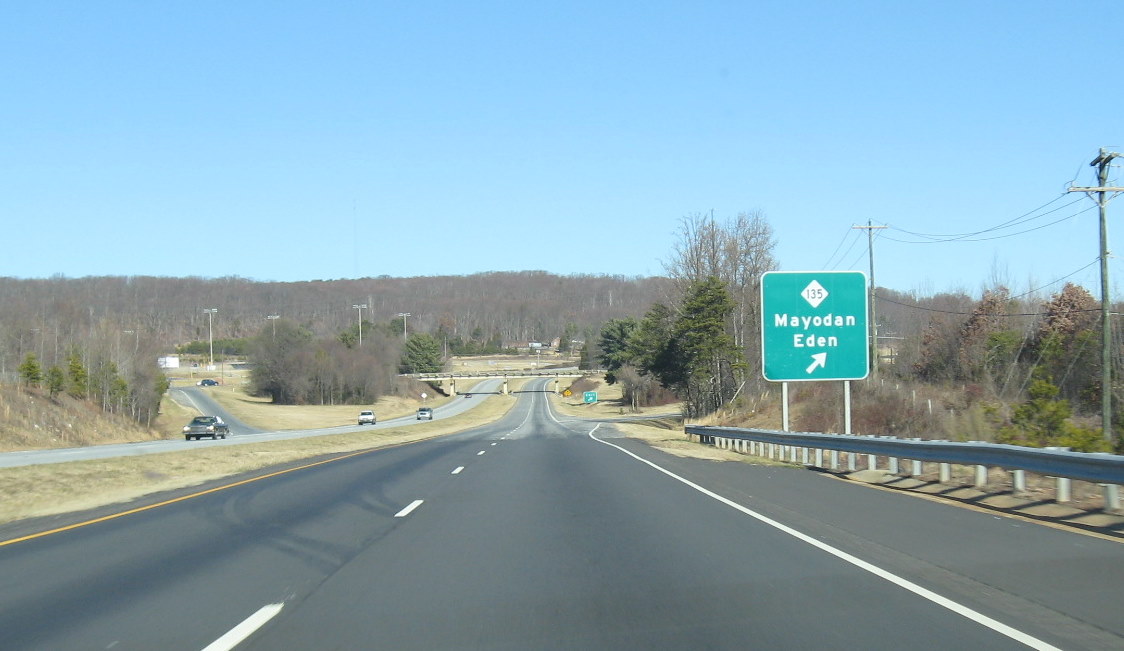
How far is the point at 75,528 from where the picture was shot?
13461 mm

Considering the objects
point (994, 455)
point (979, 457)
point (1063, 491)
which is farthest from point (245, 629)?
point (979, 457)

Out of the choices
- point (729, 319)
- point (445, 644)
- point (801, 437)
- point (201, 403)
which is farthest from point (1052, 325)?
point (201, 403)

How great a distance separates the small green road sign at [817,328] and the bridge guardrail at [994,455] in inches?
73.4

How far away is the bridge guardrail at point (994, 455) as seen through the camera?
11680mm

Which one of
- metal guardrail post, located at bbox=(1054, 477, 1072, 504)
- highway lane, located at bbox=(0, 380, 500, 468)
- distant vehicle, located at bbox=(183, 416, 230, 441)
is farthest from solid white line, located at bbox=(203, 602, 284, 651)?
distant vehicle, located at bbox=(183, 416, 230, 441)

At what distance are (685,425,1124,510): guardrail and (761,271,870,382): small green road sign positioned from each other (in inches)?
72.9

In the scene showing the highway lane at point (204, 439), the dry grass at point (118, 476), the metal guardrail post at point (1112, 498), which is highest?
the metal guardrail post at point (1112, 498)

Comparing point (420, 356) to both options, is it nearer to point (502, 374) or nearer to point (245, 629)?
point (502, 374)

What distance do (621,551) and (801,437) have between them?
1470 cm

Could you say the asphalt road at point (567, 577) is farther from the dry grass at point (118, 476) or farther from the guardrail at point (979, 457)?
the dry grass at point (118, 476)

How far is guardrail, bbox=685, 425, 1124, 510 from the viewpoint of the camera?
39.0 feet

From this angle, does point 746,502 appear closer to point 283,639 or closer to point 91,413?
Result: point 283,639

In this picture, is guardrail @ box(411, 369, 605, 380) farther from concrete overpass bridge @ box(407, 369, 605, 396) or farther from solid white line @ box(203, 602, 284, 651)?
solid white line @ box(203, 602, 284, 651)

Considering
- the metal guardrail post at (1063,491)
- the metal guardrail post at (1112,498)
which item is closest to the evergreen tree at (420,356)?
the metal guardrail post at (1063,491)
